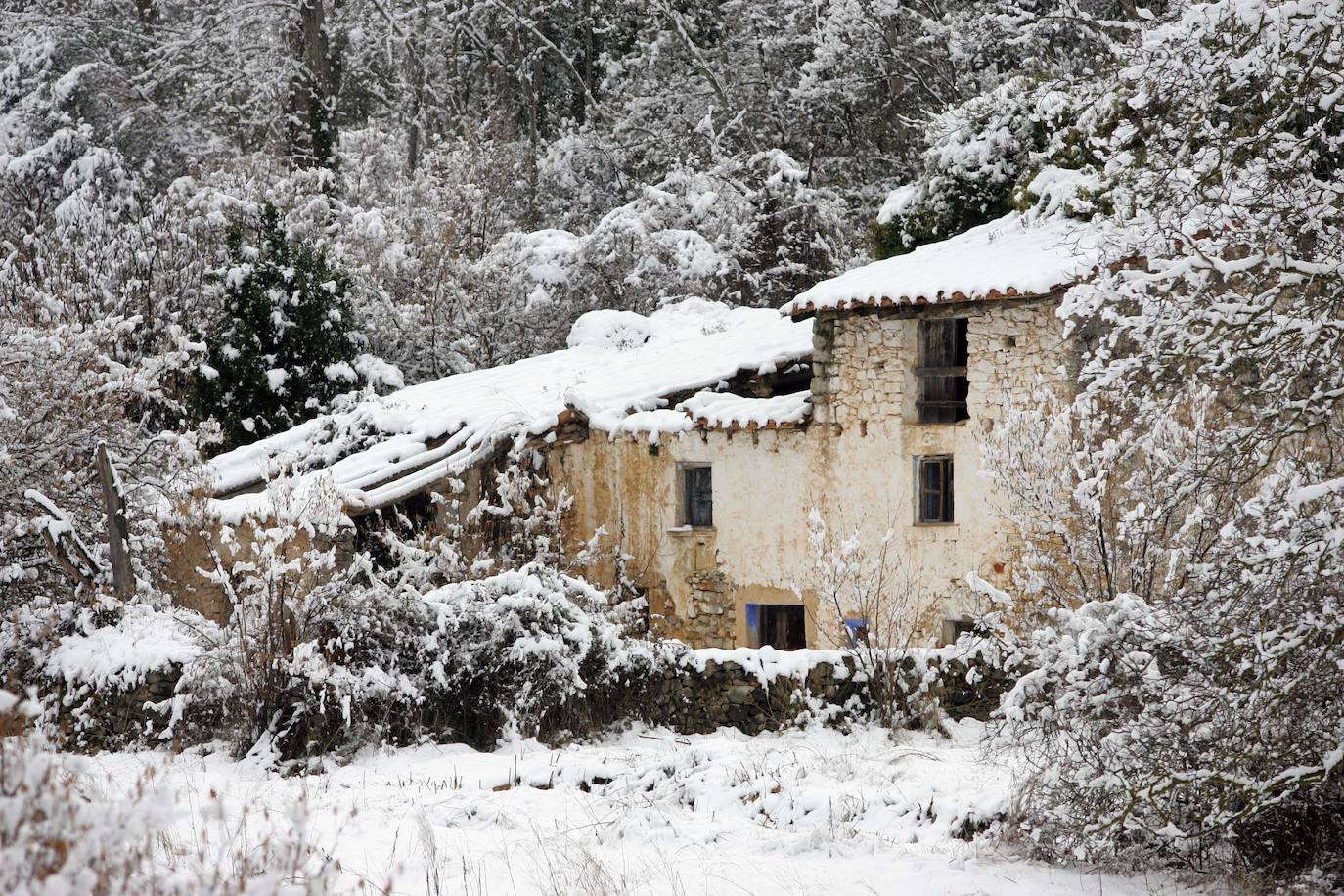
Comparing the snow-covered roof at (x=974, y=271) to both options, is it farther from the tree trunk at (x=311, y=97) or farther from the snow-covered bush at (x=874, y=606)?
the tree trunk at (x=311, y=97)

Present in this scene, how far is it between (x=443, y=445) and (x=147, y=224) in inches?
340

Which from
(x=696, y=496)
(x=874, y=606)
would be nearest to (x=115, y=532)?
(x=696, y=496)

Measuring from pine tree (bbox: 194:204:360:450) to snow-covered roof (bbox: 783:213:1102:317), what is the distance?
28.1 ft

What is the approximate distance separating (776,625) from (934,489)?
2.28 m

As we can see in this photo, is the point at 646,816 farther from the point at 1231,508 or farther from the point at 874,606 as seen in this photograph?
the point at 874,606

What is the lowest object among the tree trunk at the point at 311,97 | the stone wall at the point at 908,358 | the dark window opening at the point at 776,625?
the dark window opening at the point at 776,625

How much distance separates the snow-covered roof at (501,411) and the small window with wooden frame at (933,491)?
144 cm

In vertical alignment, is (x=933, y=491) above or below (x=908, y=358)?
below

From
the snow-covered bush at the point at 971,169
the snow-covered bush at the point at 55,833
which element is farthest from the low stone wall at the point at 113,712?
the snow-covered bush at the point at 971,169

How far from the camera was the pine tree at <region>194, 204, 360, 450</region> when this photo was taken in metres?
20.3

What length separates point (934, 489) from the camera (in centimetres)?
1491

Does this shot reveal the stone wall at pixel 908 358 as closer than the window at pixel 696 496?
Yes

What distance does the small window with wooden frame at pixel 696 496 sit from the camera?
15.8 m

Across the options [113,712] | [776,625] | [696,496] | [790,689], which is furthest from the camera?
[696,496]
